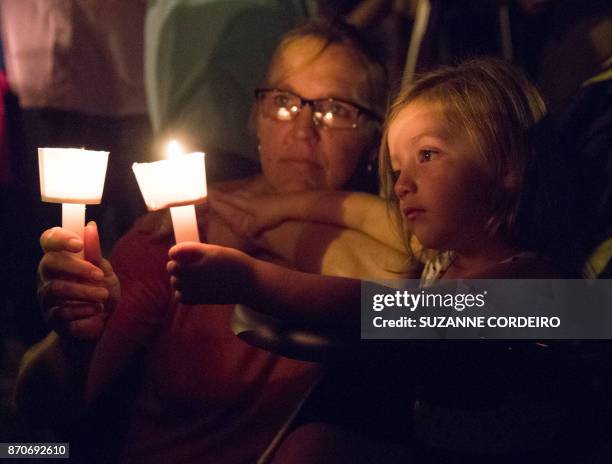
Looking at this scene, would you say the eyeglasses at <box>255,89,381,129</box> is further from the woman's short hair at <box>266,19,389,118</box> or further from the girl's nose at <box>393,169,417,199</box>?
the girl's nose at <box>393,169,417,199</box>

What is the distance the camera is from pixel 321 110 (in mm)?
1718

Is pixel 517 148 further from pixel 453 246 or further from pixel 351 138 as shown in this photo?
pixel 351 138

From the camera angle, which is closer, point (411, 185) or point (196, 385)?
point (411, 185)

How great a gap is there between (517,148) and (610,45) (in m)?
0.53

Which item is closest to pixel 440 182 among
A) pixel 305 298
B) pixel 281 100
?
pixel 305 298

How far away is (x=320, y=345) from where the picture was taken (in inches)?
41.9

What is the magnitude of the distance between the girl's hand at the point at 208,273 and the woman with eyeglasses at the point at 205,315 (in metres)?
0.22

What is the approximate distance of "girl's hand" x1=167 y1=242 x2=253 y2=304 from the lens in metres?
1.04

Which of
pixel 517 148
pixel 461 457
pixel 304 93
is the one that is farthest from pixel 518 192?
pixel 304 93

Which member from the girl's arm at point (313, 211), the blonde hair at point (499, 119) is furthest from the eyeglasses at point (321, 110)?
the blonde hair at point (499, 119)

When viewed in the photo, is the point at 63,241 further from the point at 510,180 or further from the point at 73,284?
the point at 510,180

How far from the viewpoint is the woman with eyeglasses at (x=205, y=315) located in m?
1.37

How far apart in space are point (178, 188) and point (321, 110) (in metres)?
0.69

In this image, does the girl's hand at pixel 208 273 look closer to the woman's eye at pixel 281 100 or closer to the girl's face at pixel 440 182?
the girl's face at pixel 440 182
